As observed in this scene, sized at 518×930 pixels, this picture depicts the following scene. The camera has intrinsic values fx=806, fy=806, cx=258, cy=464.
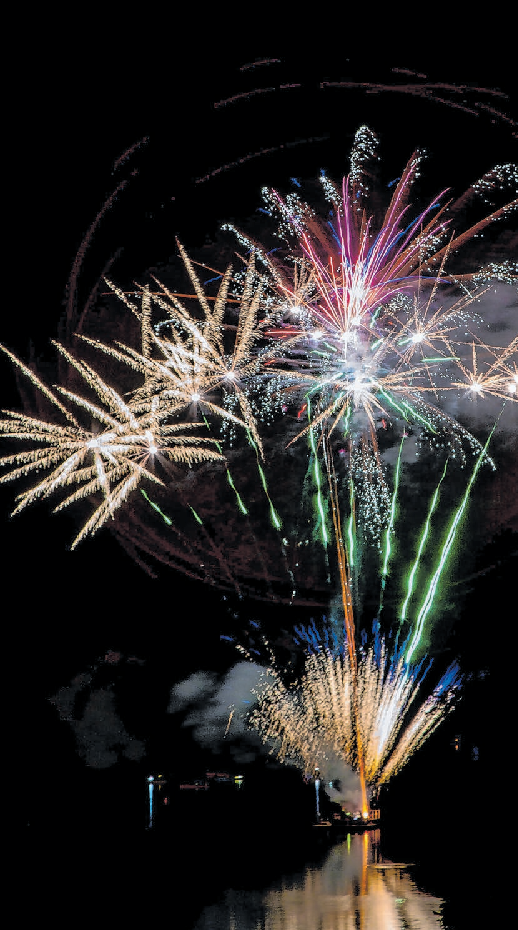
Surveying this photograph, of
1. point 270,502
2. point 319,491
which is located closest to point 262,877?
point 319,491

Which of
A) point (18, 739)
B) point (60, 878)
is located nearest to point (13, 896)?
point (60, 878)

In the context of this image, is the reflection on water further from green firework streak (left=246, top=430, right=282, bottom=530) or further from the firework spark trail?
green firework streak (left=246, top=430, right=282, bottom=530)

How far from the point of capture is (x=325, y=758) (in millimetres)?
28969

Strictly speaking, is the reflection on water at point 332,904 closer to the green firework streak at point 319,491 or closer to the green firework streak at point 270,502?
the green firework streak at point 319,491

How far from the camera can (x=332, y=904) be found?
29.5 ft

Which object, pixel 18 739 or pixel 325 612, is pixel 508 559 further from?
pixel 18 739

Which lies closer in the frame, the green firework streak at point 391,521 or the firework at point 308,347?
the firework at point 308,347

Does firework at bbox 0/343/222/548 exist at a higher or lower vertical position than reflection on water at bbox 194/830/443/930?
higher

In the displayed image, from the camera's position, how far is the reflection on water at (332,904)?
755cm

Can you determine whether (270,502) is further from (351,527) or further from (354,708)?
(354,708)

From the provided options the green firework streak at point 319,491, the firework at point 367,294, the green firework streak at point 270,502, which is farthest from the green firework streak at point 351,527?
the firework at point 367,294

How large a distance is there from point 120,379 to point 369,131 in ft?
16.8

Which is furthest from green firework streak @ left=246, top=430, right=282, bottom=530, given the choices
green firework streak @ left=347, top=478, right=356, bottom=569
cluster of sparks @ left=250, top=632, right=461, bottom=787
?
cluster of sparks @ left=250, top=632, right=461, bottom=787

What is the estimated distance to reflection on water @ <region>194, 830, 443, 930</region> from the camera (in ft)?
24.8
